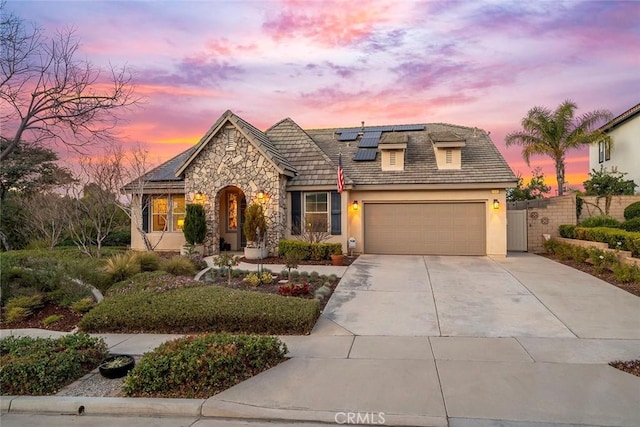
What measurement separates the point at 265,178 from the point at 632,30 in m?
12.0

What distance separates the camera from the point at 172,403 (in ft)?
14.3

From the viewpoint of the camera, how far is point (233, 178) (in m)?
15.5

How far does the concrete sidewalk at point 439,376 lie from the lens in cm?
409

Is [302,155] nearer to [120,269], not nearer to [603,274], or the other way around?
[120,269]

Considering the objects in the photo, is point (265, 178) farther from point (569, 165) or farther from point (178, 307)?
point (569, 165)

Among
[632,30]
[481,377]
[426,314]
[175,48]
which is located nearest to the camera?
[481,377]

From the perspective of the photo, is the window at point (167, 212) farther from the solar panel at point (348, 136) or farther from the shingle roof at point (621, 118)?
the shingle roof at point (621, 118)

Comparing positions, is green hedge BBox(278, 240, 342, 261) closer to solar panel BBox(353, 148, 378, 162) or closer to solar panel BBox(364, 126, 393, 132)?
solar panel BBox(353, 148, 378, 162)

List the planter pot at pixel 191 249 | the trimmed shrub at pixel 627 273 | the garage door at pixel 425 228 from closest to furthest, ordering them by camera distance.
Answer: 1. the trimmed shrub at pixel 627 273
2. the planter pot at pixel 191 249
3. the garage door at pixel 425 228

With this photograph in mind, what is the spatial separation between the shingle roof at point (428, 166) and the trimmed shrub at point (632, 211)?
5604mm

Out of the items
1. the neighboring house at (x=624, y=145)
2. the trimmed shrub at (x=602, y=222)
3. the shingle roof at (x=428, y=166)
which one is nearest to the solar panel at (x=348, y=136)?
the shingle roof at (x=428, y=166)

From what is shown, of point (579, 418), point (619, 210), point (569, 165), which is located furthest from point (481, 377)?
point (569, 165)

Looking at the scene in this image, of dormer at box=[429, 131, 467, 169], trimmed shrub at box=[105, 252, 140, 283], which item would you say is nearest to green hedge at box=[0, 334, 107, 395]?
trimmed shrub at box=[105, 252, 140, 283]

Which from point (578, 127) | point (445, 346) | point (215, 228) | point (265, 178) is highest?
point (578, 127)
